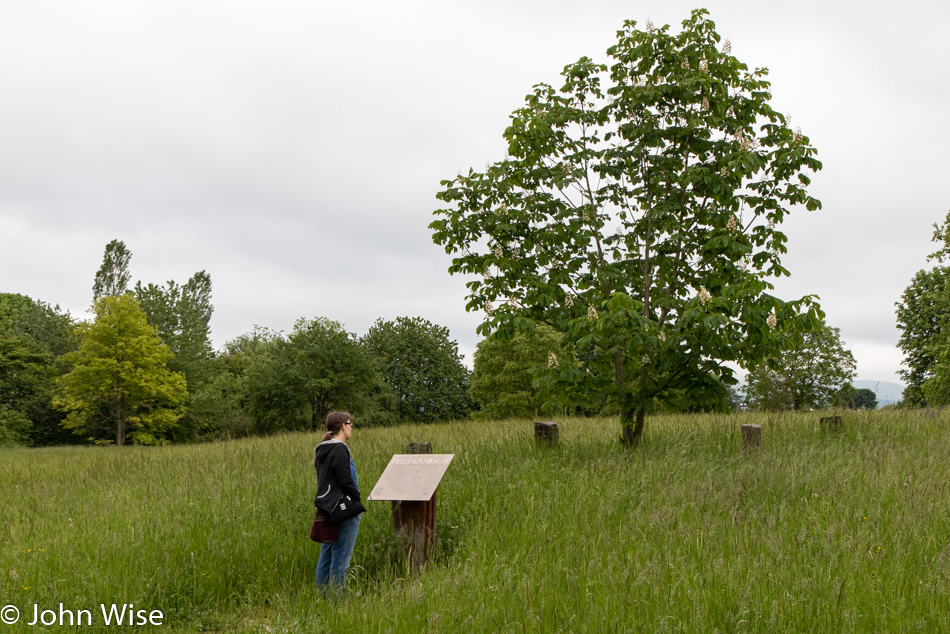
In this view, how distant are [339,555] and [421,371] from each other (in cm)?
5241

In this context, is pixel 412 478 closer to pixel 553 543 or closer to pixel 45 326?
pixel 553 543

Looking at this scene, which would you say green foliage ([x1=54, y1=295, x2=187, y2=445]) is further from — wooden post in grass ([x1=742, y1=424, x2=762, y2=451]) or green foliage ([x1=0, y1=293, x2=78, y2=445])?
wooden post in grass ([x1=742, y1=424, x2=762, y2=451])

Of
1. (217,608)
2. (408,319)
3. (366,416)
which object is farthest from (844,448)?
(408,319)

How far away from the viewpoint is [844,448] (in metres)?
10.2

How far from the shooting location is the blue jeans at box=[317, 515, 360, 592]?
6434 millimetres

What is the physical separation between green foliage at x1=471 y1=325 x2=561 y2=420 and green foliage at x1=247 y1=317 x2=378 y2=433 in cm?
890

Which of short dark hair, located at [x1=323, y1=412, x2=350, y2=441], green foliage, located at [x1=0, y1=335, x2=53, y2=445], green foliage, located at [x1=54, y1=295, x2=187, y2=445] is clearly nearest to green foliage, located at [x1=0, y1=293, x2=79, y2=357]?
green foliage, located at [x1=0, y1=335, x2=53, y2=445]

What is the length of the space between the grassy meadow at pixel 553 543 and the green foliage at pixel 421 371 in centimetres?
4600

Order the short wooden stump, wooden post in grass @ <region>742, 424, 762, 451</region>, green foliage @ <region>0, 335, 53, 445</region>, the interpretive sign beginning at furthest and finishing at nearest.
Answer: green foliage @ <region>0, 335, 53, 445</region>
wooden post in grass @ <region>742, 424, 762, 451</region>
the short wooden stump
the interpretive sign

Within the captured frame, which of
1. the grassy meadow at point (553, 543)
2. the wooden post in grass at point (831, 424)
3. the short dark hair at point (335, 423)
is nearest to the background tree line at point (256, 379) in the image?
the wooden post in grass at point (831, 424)

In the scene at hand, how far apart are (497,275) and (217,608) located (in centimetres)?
657

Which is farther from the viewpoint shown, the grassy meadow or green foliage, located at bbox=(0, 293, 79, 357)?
green foliage, located at bbox=(0, 293, 79, 357)

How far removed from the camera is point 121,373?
3672 cm

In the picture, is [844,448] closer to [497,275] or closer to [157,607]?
[497,275]
